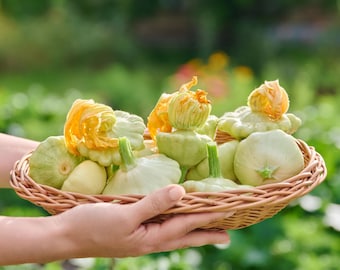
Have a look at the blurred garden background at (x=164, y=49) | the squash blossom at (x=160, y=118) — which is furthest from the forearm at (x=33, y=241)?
the blurred garden background at (x=164, y=49)

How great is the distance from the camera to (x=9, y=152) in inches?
84.4

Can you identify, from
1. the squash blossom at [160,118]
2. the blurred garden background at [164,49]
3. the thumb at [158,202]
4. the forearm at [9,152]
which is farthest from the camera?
the blurred garden background at [164,49]

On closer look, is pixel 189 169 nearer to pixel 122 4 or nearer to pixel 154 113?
→ pixel 154 113

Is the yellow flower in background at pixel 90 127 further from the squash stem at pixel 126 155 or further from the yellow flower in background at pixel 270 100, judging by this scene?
the yellow flower in background at pixel 270 100

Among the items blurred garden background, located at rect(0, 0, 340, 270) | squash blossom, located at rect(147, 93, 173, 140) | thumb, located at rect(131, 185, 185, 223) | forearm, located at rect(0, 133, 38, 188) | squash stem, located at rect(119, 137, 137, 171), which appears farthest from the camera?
blurred garden background, located at rect(0, 0, 340, 270)

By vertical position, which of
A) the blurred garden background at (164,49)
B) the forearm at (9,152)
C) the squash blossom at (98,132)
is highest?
the squash blossom at (98,132)

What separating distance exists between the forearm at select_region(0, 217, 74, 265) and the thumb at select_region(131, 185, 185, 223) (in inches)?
7.2

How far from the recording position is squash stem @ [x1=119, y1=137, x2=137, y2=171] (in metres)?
1.69

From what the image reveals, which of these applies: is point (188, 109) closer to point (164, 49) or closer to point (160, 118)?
point (160, 118)

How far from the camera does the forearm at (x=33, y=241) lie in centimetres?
169

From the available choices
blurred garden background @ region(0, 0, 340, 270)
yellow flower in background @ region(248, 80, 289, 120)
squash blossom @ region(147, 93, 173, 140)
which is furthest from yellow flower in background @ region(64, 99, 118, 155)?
blurred garden background @ region(0, 0, 340, 270)

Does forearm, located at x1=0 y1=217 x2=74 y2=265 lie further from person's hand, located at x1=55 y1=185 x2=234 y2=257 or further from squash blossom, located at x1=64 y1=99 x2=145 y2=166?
squash blossom, located at x1=64 y1=99 x2=145 y2=166

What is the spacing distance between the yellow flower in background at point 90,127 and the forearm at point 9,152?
0.39 m

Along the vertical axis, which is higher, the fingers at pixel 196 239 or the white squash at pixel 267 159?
the white squash at pixel 267 159
